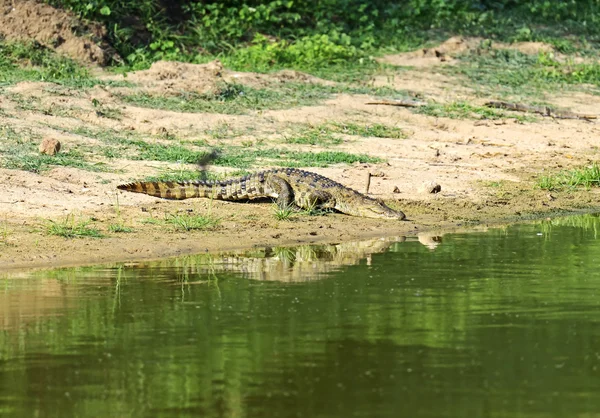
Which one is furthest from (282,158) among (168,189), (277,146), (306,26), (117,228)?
(306,26)

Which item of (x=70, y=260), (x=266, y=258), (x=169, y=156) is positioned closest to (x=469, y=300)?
(x=266, y=258)

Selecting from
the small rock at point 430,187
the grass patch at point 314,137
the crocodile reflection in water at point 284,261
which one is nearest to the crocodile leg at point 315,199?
the crocodile reflection in water at point 284,261

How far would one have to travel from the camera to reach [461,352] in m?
6.38

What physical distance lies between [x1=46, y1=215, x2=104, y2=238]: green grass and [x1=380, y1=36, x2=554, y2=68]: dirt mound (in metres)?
8.15

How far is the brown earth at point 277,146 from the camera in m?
9.77

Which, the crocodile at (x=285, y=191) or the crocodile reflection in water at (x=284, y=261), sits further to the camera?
the crocodile at (x=285, y=191)

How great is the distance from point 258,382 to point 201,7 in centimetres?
1289

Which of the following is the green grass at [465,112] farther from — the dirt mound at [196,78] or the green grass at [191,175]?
the green grass at [191,175]

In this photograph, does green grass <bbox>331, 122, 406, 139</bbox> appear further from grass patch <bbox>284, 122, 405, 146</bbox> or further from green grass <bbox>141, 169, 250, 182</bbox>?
green grass <bbox>141, 169, 250, 182</bbox>

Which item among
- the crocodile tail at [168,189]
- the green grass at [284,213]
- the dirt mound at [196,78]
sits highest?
the dirt mound at [196,78]

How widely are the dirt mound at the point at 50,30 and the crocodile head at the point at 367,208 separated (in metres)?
5.96

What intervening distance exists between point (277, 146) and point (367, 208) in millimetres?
2505

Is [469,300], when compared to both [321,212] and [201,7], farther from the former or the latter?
[201,7]

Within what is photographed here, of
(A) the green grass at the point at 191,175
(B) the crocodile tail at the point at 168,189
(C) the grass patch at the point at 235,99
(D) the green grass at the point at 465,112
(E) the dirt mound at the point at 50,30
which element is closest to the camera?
(B) the crocodile tail at the point at 168,189
